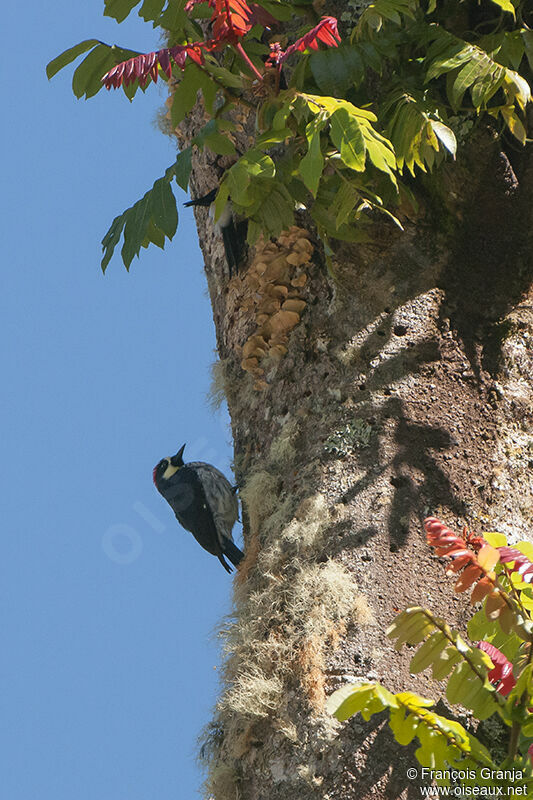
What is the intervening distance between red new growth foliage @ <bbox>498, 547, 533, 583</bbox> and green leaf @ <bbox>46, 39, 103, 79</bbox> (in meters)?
A: 1.77

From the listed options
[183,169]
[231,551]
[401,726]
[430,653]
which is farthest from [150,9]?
[231,551]

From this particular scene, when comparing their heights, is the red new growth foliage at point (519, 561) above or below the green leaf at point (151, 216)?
below

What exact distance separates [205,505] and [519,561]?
2.85 meters

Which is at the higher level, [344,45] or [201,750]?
[344,45]

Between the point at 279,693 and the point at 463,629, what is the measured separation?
0.47 meters

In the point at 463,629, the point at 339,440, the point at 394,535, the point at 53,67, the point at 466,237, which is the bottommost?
the point at 463,629

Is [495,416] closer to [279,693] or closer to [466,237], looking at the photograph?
[466,237]

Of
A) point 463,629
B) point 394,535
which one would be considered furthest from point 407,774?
point 394,535

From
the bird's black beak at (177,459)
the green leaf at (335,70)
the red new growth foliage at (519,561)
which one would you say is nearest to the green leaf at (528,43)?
the green leaf at (335,70)

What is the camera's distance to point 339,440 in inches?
107

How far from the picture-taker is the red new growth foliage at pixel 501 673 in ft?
6.35

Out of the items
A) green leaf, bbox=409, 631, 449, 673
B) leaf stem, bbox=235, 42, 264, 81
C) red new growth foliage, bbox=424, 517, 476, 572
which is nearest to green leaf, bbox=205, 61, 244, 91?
leaf stem, bbox=235, 42, 264, 81

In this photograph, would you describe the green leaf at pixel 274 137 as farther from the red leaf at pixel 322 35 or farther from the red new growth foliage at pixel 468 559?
the red new growth foliage at pixel 468 559

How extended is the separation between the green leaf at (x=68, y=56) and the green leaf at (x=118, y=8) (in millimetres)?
84
